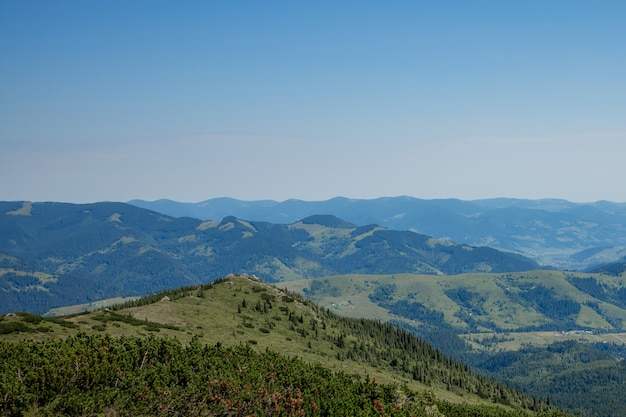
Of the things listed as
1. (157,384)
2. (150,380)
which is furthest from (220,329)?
(157,384)

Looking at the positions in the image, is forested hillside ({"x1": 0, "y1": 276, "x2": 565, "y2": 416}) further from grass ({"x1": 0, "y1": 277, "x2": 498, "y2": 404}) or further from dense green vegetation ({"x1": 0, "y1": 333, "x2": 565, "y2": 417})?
grass ({"x1": 0, "y1": 277, "x2": 498, "y2": 404})

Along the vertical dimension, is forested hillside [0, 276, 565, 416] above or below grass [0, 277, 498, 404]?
above

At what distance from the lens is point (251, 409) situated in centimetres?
7138

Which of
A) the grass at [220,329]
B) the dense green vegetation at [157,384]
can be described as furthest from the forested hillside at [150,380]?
the grass at [220,329]

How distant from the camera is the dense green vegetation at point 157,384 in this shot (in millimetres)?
60562

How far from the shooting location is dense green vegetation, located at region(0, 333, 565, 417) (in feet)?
199

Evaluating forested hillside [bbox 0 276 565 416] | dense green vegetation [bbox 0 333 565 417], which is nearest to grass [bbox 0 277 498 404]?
forested hillside [bbox 0 276 565 416]

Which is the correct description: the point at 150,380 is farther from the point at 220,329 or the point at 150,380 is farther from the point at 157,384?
the point at 220,329

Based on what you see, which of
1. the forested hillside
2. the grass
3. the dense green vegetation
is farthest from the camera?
the grass

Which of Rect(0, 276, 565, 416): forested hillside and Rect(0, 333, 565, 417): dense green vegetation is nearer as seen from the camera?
Rect(0, 333, 565, 417): dense green vegetation

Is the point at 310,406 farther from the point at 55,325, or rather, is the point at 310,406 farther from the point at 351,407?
the point at 55,325

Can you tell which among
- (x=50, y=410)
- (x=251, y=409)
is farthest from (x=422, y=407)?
(x=50, y=410)

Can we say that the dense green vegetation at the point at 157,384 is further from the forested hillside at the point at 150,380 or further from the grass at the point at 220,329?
the grass at the point at 220,329

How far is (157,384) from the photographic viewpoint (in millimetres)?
69250
